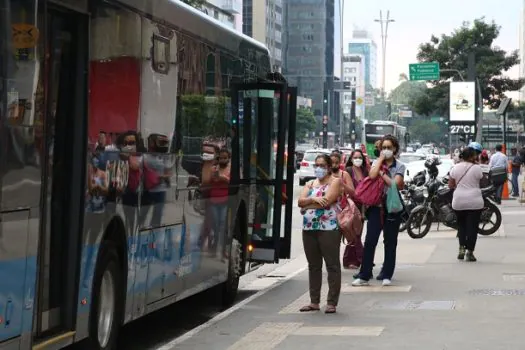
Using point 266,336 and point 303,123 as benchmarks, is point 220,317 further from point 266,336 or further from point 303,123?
point 303,123

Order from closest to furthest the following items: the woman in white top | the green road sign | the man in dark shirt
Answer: the woman in white top → the man in dark shirt → the green road sign

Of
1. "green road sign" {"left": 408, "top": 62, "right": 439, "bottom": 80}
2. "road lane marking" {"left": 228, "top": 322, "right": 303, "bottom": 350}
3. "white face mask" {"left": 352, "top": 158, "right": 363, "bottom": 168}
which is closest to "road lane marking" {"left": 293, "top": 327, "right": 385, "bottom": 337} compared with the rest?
"road lane marking" {"left": 228, "top": 322, "right": 303, "bottom": 350}

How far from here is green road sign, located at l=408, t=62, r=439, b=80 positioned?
6724cm

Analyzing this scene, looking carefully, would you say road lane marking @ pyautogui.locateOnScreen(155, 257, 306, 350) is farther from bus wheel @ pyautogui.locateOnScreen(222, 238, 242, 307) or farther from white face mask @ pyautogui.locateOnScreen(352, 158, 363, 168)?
white face mask @ pyautogui.locateOnScreen(352, 158, 363, 168)

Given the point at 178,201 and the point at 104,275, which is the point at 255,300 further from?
the point at 104,275

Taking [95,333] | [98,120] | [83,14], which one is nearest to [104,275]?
[95,333]

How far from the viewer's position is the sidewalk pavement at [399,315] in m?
9.96

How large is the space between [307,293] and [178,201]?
3672 mm

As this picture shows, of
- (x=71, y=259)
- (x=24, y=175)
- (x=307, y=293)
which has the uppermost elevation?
(x=24, y=175)

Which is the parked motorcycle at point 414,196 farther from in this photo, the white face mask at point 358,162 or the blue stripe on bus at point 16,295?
the blue stripe on bus at point 16,295

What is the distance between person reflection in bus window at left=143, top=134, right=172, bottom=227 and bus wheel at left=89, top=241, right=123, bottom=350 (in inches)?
33.3

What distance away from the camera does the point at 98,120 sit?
830 cm

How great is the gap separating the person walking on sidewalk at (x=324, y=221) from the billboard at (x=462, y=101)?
3862 cm

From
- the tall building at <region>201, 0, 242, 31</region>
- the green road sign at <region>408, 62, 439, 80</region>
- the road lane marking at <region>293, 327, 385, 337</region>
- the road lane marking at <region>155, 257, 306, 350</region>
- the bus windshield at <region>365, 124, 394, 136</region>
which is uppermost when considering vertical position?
the tall building at <region>201, 0, 242, 31</region>
